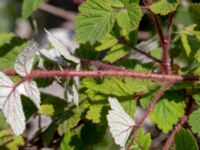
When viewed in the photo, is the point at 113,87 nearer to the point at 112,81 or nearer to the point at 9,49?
the point at 112,81

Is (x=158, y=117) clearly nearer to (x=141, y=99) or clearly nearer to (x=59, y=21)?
(x=141, y=99)

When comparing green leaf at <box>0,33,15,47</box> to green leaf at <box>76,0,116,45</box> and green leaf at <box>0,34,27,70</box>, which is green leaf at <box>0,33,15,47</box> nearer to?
green leaf at <box>0,34,27,70</box>

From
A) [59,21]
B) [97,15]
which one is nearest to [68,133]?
[97,15]

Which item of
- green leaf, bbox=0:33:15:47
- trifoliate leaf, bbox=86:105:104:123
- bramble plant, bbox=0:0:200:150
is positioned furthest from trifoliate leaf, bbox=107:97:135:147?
green leaf, bbox=0:33:15:47

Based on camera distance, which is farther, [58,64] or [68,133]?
[68,133]

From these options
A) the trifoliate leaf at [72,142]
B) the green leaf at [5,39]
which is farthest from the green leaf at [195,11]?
the green leaf at [5,39]
